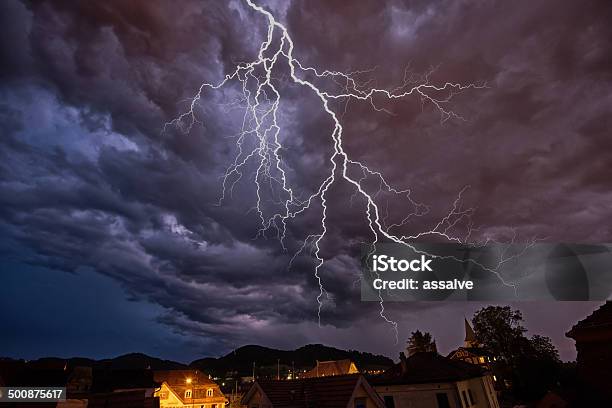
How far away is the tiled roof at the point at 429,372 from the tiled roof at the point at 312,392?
8.60 m

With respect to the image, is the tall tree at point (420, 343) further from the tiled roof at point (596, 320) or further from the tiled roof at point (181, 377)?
the tiled roof at point (596, 320)

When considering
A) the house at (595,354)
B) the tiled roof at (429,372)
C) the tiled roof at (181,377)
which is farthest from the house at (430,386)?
the tiled roof at (181,377)

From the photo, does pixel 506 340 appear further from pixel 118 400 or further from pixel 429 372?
pixel 118 400

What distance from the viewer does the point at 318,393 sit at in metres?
17.1

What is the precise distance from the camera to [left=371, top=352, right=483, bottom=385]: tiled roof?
23.3 meters

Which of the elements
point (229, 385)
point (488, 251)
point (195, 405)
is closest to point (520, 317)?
point (488, 251)

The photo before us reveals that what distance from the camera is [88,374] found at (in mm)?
40281

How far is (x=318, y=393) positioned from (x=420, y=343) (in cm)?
5235

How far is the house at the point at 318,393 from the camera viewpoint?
635 inches

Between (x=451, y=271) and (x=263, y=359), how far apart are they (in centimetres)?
16781

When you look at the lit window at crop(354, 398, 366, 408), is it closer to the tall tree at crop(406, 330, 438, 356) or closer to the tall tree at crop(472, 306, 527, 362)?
the tall tree at crop(472, 306, 527, 362)

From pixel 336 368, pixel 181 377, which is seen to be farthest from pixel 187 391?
pixel 336 368

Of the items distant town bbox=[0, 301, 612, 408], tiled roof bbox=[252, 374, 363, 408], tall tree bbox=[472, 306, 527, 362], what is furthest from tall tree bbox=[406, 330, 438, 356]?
tiled roof bbox=[252, 374, 363, 408]

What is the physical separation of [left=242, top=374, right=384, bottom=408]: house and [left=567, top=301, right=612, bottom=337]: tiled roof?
30.1 feet
